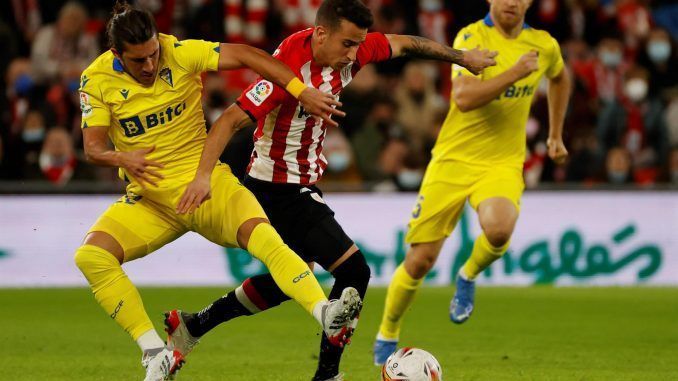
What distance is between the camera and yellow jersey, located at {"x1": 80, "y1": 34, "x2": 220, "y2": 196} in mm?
6824

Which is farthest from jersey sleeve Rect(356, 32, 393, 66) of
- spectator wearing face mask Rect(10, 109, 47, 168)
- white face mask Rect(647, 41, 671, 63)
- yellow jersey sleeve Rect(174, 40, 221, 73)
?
white face mask Rect(647, 41, 671, 63)

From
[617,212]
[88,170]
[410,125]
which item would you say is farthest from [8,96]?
[617,212]

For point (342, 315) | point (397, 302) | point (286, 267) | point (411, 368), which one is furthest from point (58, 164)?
point (342, 315)

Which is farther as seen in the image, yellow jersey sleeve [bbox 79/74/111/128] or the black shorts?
the black shorts

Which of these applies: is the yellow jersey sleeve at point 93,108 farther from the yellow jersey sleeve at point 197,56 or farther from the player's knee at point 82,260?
the player's knee at point 82,260

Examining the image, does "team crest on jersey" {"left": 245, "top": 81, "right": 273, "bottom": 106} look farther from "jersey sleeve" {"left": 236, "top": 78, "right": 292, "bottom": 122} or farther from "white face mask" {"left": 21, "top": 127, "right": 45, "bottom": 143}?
"white face mask" {"left": 21, "top": 127, "right": 45, "bottom": 143}

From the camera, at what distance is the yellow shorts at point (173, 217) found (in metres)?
6.88

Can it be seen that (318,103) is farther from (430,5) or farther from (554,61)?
(430,5)

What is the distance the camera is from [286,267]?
21.5 feet

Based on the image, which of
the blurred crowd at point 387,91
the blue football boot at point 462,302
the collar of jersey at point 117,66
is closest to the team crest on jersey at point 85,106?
the collar of jersey at point 117,66

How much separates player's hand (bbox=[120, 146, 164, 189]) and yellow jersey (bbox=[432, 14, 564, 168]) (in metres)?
2.62

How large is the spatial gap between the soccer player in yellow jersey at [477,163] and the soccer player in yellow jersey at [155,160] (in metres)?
1.90

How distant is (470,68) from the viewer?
7371mm

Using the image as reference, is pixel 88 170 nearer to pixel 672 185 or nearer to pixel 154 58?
pixel 672 185
